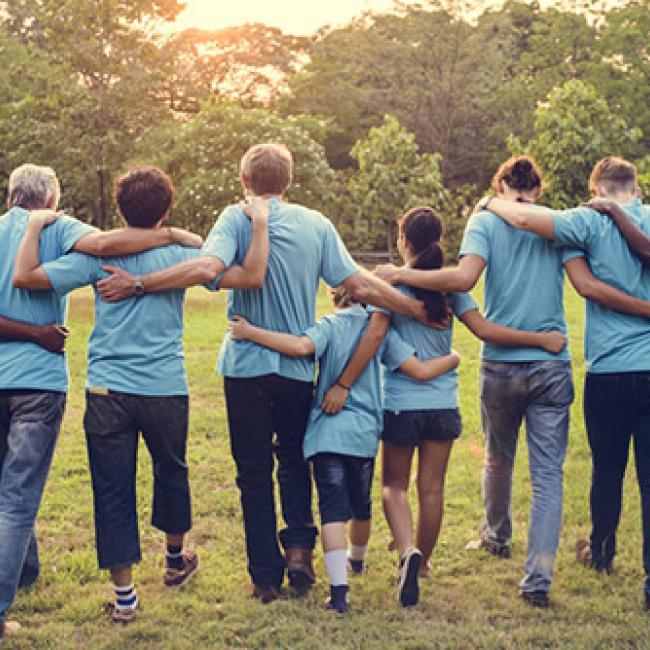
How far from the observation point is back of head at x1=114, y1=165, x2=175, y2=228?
4.46 meters

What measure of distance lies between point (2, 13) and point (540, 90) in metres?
21.8

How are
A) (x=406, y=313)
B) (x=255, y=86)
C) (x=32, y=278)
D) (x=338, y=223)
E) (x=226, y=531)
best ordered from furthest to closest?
(x=255, y=86) → (x=338, y=223) → (x=226, y=531) → (x=406, y=313) → (x=32, y=278)

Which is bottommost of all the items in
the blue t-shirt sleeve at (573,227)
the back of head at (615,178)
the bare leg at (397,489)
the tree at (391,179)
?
the tree at (391,179)

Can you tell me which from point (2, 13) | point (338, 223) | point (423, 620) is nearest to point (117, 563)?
point (423, 620)

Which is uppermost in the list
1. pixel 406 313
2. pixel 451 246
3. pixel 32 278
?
pixel 32 278

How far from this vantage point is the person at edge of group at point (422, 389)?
15.7ft

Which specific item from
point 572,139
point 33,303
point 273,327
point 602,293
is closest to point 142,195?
point 33,303

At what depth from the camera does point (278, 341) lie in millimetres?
4578

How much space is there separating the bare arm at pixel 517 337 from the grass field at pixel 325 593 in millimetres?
1148

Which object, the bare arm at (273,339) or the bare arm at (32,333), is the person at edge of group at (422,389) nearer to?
the bare arm at (273,339)

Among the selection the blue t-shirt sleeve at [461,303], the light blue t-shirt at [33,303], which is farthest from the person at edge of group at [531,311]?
the light blue t-shirt at [33,303]

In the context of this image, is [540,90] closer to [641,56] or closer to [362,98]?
[641,56]

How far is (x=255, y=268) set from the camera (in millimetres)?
4488

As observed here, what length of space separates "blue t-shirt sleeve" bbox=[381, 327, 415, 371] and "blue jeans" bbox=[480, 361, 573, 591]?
1.35 feet
